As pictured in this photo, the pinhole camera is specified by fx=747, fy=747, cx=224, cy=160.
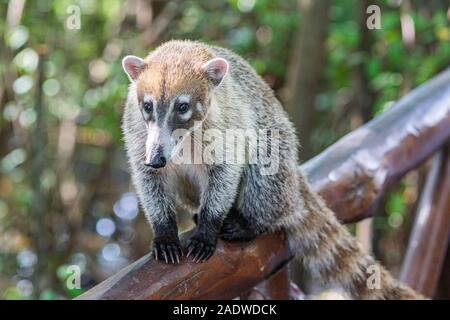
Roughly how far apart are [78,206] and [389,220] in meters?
2.33

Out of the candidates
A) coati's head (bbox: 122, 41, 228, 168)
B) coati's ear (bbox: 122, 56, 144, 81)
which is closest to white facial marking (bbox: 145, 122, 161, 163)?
coati's head (bbox: 122, 41, 228, 168)

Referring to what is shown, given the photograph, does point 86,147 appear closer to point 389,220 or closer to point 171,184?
point 389,220

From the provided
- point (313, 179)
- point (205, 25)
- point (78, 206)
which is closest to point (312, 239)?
point (313, 179)

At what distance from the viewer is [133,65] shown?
236 centimetres

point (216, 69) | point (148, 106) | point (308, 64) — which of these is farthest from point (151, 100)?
point (308, 64)

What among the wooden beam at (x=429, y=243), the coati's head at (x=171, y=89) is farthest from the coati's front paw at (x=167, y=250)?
the wooden beam at (x=429, y=243)

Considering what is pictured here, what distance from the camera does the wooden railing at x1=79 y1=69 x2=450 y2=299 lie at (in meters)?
2.03

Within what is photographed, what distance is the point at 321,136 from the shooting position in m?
5.63

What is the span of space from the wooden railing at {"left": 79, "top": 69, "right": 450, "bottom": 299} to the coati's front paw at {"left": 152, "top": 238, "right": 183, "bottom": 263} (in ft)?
0.11

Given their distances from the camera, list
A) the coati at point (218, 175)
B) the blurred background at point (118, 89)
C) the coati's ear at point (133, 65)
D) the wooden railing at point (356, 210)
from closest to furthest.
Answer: the wooden railing at point (356, 210)
the coati at point (218, 175)
the coati's ear at point (133, 65)
the blurred background at point (118, 89)

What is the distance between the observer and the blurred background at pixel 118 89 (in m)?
4.67

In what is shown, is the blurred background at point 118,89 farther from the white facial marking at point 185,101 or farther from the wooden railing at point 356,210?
the white facial marking at point 185,101
